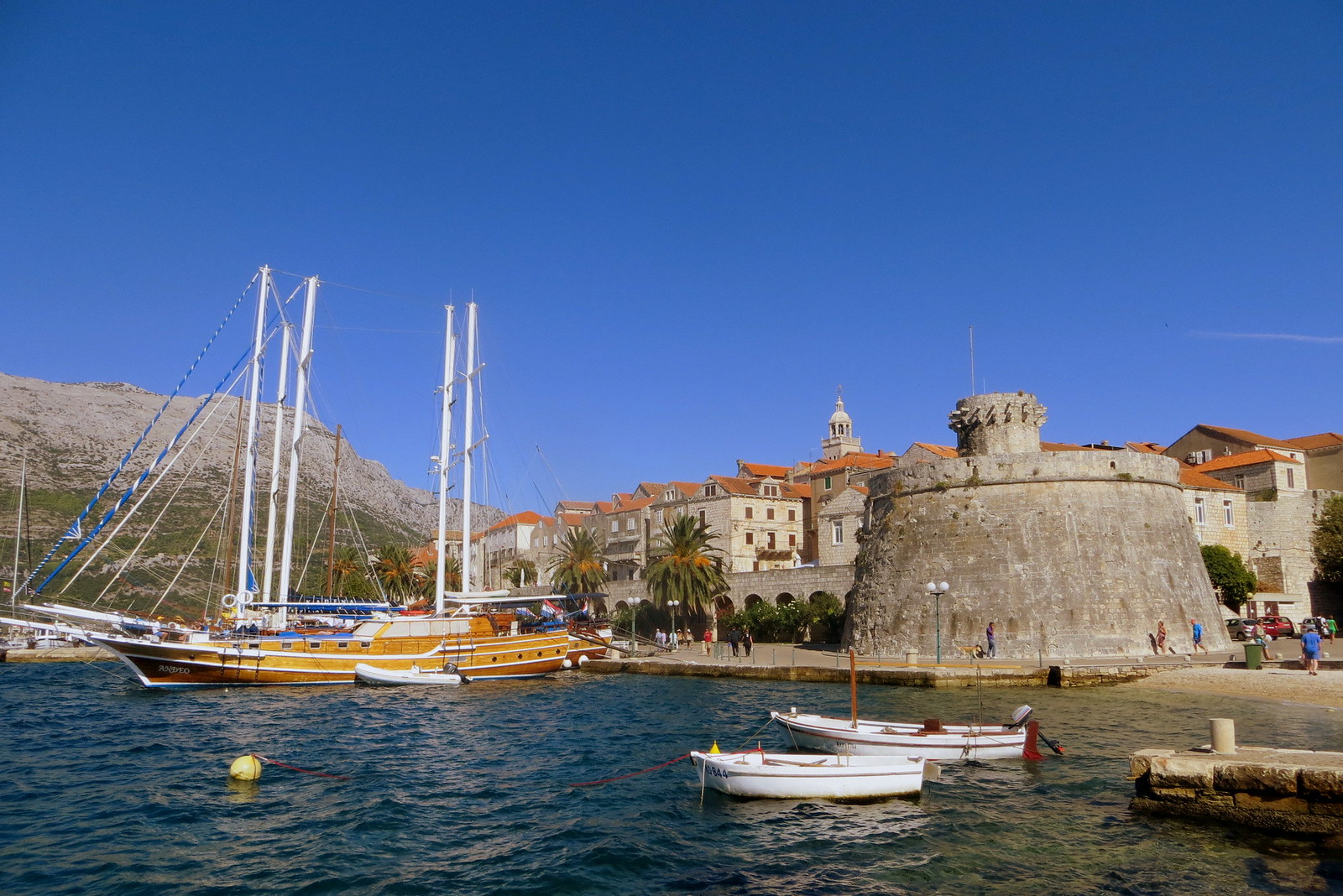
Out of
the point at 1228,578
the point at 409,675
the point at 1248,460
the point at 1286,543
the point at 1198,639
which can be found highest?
the point at 1248,460

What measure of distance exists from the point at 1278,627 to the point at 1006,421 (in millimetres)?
18220

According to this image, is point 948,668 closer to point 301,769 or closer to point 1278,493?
point 301,769

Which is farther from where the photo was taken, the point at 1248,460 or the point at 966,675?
the point at 1248,460

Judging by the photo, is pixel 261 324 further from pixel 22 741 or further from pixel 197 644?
pixel 22 741

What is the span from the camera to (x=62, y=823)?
14523 millimetres

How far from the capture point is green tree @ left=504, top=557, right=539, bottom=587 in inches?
2837

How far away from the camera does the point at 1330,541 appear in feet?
157

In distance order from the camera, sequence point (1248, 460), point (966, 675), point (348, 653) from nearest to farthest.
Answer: point (966, 675) → point (348, 653) → point (1248, 460)

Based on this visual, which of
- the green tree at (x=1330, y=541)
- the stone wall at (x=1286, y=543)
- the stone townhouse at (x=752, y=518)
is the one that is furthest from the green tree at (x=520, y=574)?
the green tree at (x=1330, y=541)

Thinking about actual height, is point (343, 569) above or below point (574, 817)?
above

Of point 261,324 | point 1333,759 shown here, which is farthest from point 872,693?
point 261,324

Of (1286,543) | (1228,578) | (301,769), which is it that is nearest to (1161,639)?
(1228,578)

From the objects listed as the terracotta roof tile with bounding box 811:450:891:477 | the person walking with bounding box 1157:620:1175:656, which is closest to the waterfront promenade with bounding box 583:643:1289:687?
the person walking with bounding box 1157:620:1175:656

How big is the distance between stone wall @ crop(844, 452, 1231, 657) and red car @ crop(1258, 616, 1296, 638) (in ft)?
24.3
